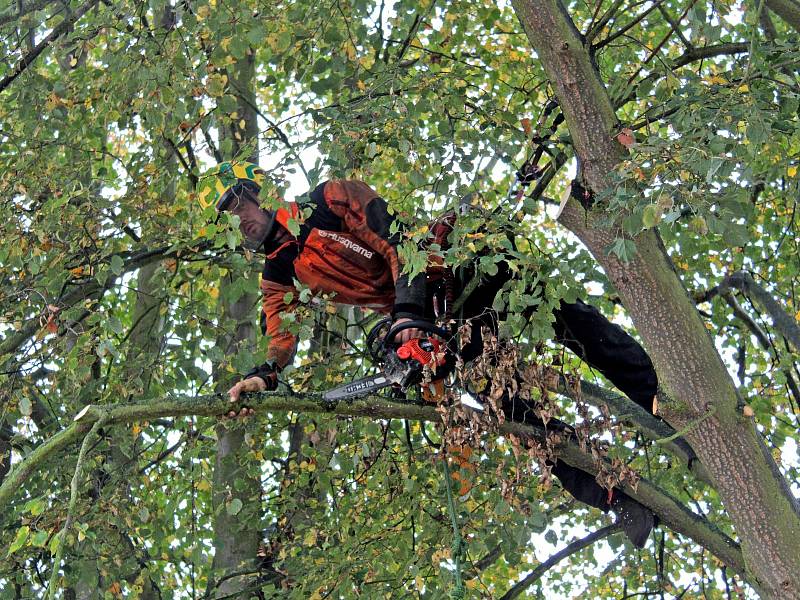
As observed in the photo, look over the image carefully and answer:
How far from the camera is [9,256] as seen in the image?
5051 millimetres

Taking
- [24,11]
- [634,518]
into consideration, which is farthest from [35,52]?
[634,518]

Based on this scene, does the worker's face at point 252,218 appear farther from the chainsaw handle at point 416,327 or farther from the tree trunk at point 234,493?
the chainsaw handle at point 416,327

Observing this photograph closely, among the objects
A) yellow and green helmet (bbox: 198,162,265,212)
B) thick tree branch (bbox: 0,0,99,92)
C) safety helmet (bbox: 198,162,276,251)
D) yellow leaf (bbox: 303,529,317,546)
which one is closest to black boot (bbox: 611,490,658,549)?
yellow leaf (bbox: 303,529,317,546)

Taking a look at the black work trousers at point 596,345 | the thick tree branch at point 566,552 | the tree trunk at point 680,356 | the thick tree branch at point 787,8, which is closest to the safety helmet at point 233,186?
the black work trousers at point 596,345

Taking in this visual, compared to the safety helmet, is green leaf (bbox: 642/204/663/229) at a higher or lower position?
lower

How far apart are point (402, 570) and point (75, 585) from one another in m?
1.76

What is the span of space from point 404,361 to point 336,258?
0.85 metres

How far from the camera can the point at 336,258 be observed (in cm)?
461

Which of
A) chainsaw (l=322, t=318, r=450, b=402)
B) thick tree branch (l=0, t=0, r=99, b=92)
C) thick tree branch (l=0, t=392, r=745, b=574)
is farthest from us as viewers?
thick tree branch (l=0, t=0, r=99, b=92)

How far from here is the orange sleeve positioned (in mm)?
4723

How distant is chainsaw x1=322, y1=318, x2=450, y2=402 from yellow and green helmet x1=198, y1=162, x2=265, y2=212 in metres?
0.82

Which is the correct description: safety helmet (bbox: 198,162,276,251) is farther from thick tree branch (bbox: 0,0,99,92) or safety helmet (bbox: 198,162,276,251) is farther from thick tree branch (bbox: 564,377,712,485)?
thick tree branch (bbox: 0,0,99,92)

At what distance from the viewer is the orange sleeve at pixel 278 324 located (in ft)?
15.5

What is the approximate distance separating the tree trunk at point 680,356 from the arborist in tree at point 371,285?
48 cm
